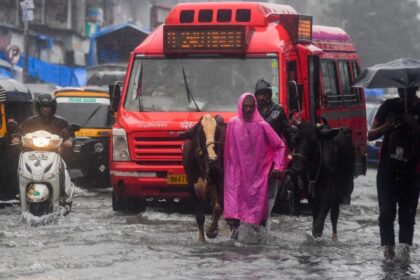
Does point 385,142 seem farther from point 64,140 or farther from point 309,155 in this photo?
point 64,140

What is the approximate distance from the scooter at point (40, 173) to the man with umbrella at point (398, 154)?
4741mm

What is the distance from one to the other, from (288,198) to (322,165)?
10.3 ft

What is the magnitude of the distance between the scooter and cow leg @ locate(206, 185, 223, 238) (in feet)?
7.90

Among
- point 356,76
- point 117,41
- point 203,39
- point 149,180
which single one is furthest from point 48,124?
point 117,41

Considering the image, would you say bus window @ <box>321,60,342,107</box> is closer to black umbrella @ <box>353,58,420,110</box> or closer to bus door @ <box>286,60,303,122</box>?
bus door @ <box>286,60,303,122</box>

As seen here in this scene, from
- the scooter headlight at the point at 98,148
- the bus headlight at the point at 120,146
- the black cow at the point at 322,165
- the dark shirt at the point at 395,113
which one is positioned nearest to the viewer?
the dark shirt at the point at 395,113

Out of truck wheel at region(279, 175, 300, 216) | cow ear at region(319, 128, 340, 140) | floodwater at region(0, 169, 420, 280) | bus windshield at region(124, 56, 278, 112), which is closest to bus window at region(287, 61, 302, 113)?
bus windshield at region(124, 56, 278, 112)

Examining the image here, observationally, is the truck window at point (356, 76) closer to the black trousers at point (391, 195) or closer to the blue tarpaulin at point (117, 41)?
the black trousers at point (391, 195)

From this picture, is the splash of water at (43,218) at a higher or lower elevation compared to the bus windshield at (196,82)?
lower

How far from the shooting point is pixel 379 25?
Answer: 9725 cm

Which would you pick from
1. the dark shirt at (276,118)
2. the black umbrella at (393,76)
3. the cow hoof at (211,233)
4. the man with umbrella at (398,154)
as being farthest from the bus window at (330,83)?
the man with umbrella at (398,154)

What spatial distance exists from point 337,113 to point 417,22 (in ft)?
271

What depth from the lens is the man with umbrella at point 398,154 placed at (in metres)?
11.2

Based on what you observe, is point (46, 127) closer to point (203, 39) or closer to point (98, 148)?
point (203, 39)
